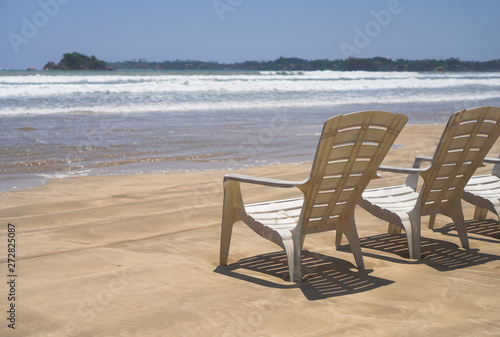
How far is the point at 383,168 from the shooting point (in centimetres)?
503

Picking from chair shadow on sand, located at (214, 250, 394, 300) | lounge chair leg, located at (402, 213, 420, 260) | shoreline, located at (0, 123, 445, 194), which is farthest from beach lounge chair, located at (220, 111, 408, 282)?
shoreline, located at (0, 123, 445, 194)

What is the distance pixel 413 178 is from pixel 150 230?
104 inches

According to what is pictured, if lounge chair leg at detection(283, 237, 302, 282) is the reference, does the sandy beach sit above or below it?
below

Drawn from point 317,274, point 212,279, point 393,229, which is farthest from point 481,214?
point 212,279

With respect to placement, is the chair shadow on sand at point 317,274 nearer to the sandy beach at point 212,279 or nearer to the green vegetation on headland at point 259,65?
the sandy beach at point 212,279

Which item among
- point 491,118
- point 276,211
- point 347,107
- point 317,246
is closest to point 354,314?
point 276,211

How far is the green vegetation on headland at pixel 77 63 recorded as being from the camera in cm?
6838

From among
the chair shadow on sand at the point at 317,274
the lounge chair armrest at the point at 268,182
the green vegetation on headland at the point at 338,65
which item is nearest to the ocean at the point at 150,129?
the chair shadow on sand at the point at 317,274

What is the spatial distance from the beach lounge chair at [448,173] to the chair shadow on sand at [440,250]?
0.14 metres

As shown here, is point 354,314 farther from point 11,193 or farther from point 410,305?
point 11,193

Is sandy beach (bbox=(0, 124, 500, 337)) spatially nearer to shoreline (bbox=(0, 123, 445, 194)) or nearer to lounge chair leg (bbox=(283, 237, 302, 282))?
lounge chair leg (bbox=(283, 237, 302, 282))

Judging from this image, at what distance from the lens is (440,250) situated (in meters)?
5.20

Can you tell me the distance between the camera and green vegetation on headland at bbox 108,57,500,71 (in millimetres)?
65562

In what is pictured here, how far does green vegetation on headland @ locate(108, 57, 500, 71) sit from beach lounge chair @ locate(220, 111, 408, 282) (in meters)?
59.1
